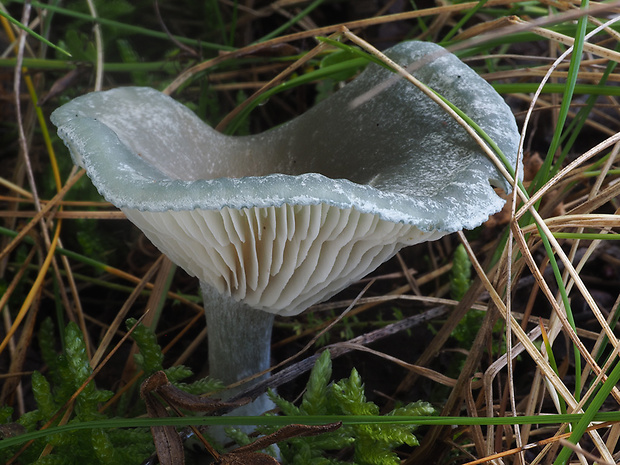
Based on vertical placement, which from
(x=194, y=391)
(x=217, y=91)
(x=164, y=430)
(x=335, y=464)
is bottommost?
(x=335, y=464)

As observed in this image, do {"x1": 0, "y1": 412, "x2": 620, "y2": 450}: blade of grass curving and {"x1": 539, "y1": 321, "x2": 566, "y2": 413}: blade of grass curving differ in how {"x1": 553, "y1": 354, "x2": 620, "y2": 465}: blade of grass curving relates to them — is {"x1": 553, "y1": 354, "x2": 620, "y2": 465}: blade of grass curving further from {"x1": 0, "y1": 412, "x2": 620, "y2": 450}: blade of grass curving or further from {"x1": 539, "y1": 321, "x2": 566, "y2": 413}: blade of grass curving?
{"x1": 539, "y1": 321, "x2": 566, "y2": 413}: blade of grass curving

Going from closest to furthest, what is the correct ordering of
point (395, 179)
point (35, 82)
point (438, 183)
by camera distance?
point (438, 183) < point (395, 179) < point (35, 82)

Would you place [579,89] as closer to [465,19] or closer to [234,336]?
[465,19]

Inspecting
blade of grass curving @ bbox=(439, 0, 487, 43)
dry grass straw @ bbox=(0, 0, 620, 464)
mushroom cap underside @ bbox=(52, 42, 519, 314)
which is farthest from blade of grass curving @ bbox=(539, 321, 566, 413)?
blade of grass curving @ bbox=(439, 0, 487, 43)

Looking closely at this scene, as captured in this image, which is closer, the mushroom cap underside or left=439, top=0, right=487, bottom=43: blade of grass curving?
the mushroom cap underside

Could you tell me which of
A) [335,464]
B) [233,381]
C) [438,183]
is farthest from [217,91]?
[335,464]

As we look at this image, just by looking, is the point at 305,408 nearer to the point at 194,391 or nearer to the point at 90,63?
the point at 194,391

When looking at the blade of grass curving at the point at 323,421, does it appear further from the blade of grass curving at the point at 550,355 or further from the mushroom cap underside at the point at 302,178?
the mushroom cap underside at the point at 302,178

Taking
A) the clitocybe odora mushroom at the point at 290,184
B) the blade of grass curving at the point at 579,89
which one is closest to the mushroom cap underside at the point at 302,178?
the clitocybe odora mushroom at the point at 290,184
